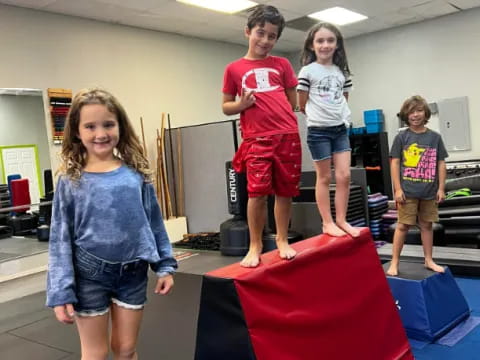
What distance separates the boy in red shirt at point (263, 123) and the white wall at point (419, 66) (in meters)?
6.01

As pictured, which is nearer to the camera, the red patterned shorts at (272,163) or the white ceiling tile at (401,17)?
the red patterned shorts at (272,163)

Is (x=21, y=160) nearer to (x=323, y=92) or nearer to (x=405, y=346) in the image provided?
(x=323, y=92)

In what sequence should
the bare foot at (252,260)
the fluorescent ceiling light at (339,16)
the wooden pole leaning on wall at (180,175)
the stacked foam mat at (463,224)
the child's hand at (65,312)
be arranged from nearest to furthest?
the child's hand at (65,312), the bare foot at (252,260), the stacked foam mat at (463,224), the fluorescent ceiling light at (339,16), the wooden pole leaning on wall at (180,175)

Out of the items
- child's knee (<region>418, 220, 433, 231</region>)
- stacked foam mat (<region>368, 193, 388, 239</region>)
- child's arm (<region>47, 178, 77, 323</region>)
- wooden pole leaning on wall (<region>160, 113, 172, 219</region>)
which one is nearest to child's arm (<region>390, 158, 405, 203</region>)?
child's knee (<region>418, 220, 433, 231</region>)

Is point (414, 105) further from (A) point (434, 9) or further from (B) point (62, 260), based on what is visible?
(A) point (434, 9)

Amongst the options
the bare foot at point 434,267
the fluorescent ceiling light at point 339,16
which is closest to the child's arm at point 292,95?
the bare foot at point 434,267

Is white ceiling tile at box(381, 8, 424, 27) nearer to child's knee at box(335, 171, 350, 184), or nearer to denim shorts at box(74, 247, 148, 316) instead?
child's knee at box(335, 171, 350, 184)

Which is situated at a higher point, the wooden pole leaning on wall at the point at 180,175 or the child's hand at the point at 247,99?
the child's hand at the point at 247,99

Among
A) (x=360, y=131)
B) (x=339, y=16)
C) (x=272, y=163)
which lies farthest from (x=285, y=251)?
(x=360, y=131)

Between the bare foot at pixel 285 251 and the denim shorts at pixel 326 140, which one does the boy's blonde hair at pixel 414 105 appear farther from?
the bare foot at pixel 285 251

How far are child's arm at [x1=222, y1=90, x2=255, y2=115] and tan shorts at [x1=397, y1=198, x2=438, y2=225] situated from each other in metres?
1.64

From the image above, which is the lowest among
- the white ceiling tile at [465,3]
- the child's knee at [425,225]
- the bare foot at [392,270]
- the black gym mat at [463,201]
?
the bare foot at [392,270]

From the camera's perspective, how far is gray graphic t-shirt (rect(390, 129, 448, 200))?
3223 millimetres

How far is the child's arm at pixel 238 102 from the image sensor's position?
2.20 m
